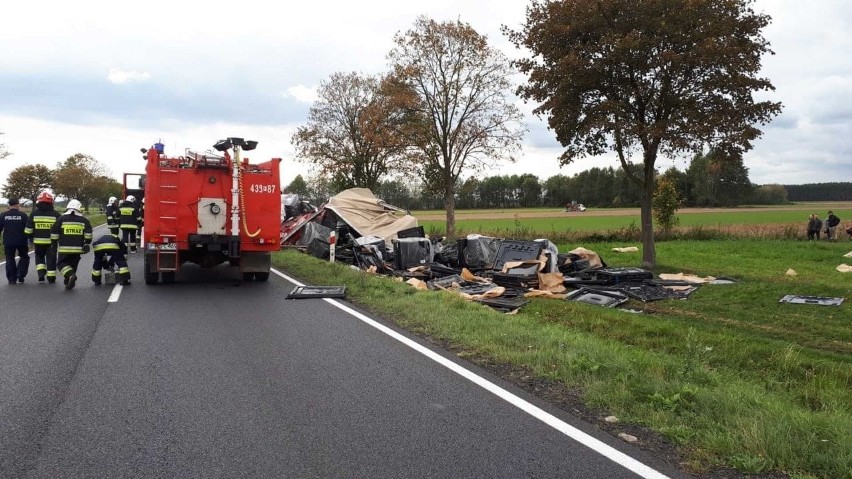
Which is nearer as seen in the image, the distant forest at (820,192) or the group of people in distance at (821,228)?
the group of people in distance at (821,228)

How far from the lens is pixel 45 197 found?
13.0 m

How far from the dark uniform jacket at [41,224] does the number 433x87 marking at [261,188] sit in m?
4.32

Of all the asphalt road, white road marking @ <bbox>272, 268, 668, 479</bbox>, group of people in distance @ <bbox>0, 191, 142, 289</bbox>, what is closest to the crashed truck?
group of people in distance @ <bbox>0, 191, 142, 289</bbox>

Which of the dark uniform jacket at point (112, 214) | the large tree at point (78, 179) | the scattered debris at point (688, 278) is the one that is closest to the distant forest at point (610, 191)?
the large tree at point (78, 179)

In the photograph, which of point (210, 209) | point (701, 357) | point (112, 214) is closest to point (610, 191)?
point (112, 214)

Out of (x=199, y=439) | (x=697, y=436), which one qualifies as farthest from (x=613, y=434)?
(x=199, y=439)

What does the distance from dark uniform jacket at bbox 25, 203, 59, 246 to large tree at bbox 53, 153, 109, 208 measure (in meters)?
58.2

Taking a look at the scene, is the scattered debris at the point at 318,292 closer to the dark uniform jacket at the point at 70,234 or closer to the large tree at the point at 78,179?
the dark uniform jacket at the point at 70,234

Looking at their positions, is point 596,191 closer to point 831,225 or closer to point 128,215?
point 831,225

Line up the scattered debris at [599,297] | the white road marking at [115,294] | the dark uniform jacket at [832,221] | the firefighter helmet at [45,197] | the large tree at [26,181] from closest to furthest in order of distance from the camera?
the white road marking at [115,294] < the scattered debris at [599,297] < the firefighter helmet at [45,197] < the dark uniform jacket at [832,221] < the large tree at [26,181]

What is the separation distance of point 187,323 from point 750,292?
36.3ft

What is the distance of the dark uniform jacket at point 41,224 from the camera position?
42.5 feet

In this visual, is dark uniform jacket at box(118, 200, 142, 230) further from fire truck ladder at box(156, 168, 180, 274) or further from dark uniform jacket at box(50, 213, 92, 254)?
fire truck ladder at box(156, 168, 180, 274)

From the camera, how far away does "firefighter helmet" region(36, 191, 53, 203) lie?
12.9 m
